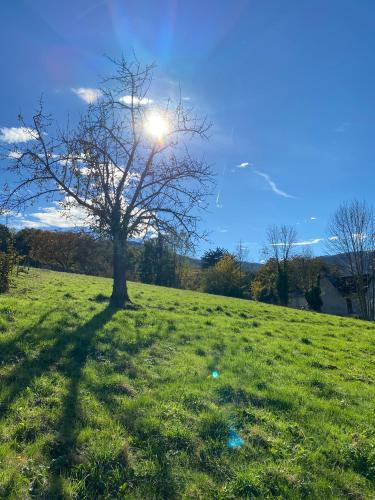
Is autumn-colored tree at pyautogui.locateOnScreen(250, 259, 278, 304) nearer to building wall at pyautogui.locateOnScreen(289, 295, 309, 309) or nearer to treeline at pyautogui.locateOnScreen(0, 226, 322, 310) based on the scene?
treeline at pyautogui.locateOnScreen(0, 226, 322, 310)

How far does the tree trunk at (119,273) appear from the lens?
1652 centimetres

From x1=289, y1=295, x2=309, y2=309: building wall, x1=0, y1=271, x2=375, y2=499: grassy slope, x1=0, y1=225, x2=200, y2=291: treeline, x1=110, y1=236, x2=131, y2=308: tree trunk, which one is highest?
x1=0, y1=225, x2=200, y2=291: treeline

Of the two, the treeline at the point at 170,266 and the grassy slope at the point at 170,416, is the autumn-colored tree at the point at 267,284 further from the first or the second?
the grassy slope at the point at 170,416

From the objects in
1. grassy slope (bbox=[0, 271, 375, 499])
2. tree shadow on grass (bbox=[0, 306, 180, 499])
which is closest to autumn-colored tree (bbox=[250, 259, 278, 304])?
grassy slope (bbox=[0, 271, 375, 499])

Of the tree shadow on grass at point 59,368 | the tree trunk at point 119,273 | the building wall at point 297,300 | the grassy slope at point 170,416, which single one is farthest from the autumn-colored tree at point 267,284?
the tree shadow on grass at point 59,368

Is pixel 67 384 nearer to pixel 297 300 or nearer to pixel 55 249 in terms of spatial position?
pixel 55 249

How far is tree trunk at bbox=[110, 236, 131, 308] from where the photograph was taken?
1652cm

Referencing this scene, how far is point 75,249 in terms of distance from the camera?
65.6 meters

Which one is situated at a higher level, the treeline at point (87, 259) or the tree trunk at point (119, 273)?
the treeline at point (87, 259)

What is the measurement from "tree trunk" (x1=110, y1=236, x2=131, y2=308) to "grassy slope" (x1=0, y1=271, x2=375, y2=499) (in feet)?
17.4

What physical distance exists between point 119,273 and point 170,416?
1135 cm

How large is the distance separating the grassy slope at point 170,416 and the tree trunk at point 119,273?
17.4 ft

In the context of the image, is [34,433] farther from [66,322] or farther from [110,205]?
[110,205]

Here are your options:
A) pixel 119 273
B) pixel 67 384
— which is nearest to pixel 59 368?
pixel 67 384
